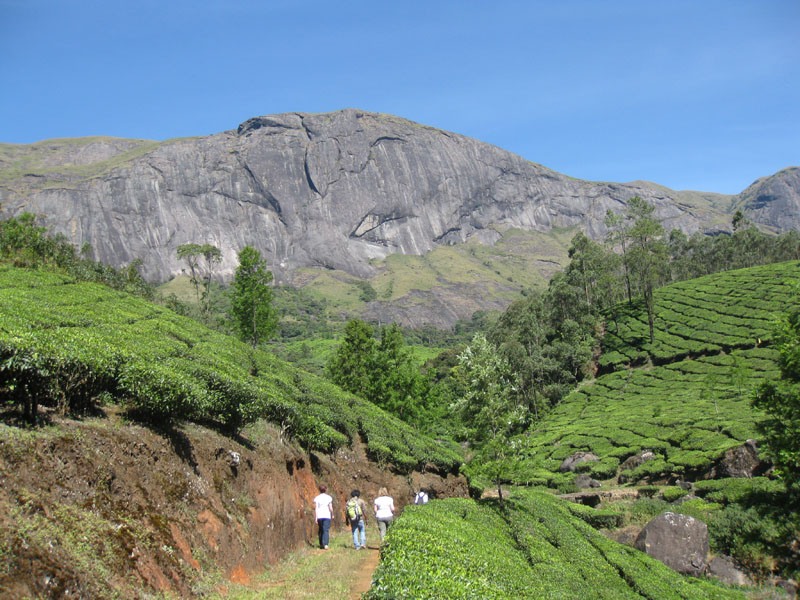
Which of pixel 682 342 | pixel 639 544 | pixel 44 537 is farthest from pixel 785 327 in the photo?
pixel 682 342

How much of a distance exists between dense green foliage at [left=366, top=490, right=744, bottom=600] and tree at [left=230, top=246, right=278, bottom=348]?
29890mm

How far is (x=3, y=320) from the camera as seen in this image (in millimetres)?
15547

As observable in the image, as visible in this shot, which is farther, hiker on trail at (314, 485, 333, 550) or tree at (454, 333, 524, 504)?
tree at (454, 333, 524, 504)

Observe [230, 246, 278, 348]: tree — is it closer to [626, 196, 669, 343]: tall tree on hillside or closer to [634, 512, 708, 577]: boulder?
[634, 512, 708, 577]: boulder

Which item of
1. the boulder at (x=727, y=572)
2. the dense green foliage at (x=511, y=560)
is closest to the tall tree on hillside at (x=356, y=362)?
the dense green foliage at (x=511, y=560)

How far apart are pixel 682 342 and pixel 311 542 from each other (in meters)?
65.2

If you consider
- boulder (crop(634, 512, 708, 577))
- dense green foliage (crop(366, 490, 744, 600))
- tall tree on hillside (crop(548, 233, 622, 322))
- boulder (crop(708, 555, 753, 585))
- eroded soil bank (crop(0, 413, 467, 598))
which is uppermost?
tall tree on hillside (crop(548, 233, 622, 322))

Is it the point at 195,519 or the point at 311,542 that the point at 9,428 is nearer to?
the point at 195,519

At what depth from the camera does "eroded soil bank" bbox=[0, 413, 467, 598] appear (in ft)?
23.5

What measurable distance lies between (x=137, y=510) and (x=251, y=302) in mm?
40383

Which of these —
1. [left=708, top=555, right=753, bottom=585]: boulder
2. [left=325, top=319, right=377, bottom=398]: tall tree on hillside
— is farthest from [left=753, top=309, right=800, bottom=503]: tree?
[left=325, top=319, right=377, bottom=398]: tall tree on hillside

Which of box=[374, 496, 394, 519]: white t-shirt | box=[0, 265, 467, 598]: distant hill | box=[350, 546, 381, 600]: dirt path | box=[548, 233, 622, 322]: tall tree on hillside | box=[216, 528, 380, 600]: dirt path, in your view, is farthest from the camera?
box=[548, 233, 622, 322]: tall tree on hillside

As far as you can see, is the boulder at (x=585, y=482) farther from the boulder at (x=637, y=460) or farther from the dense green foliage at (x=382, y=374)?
the dense green foliage at (x=382, y=374)

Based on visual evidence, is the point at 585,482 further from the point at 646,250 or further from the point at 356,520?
the point at 646,250
